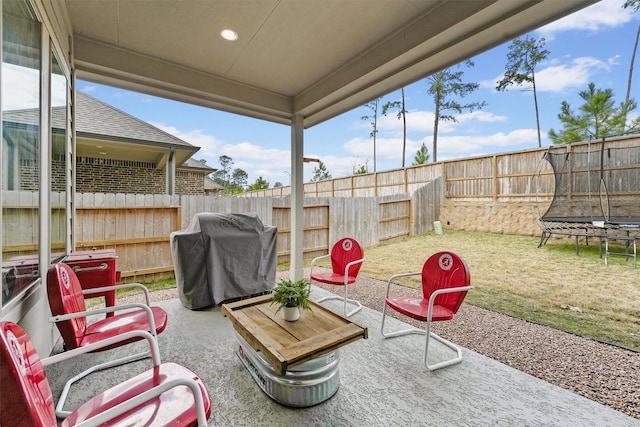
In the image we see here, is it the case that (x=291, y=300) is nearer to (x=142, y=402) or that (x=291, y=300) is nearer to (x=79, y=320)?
(x=142, y=402)

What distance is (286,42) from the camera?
257 cm

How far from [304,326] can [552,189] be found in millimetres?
6588

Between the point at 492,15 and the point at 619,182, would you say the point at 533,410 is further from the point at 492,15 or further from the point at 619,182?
the point at 619,182

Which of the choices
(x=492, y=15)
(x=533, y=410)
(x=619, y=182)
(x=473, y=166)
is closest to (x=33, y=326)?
(x=533, y=410)

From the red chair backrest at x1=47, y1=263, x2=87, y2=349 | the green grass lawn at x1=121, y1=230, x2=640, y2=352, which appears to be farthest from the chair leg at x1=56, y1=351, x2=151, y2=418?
the green grass lawn at x1=121, y1=230, x2=640, y2=352

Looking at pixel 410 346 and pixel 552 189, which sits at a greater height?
pixel 552 189

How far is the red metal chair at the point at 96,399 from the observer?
70cm

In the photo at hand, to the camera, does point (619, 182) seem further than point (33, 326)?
Yes

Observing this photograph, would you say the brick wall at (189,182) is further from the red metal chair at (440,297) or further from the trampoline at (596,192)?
the trampoline at (596,192)

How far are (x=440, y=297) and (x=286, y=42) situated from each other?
9.32 feet

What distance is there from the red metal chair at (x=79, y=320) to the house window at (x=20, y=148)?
162 millimetres

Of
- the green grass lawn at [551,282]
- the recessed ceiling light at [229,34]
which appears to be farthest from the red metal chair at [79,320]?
the green grass lawn at [551,282]

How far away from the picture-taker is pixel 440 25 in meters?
2.05

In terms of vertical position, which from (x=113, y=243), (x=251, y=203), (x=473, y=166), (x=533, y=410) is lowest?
(x=533, y=410)
